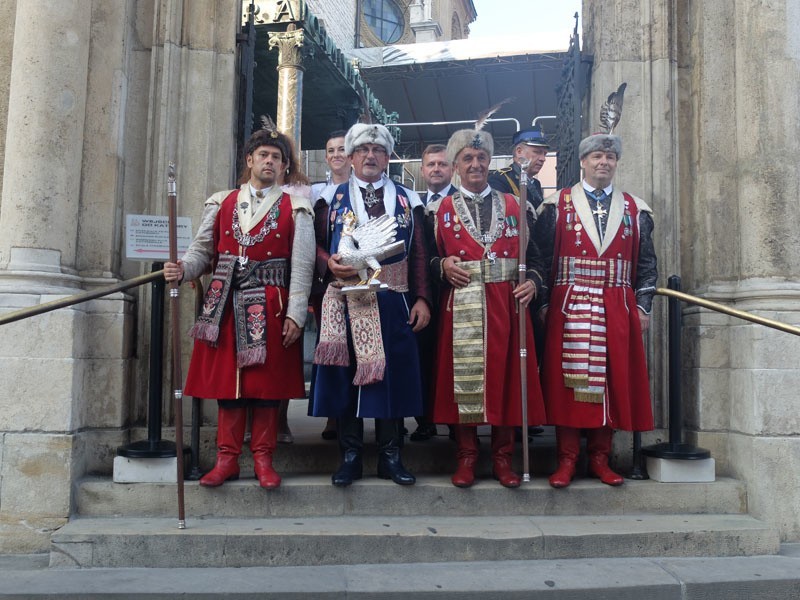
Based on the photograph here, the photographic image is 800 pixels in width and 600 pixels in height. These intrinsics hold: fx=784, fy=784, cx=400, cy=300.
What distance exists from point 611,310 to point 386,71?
1346cm

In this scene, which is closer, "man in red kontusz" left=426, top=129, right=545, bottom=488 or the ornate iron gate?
"man in red kontusz" left=426, top=129, right=545, bottom=488

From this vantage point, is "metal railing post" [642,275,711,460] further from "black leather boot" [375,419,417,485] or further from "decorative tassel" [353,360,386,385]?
"decorative tassel" [353,360,386,385]

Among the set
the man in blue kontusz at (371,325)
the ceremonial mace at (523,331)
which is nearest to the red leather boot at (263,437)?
the man in blue kontusz at (371,325)

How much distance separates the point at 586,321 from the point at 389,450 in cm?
140

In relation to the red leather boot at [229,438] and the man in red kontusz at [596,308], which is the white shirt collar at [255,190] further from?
the man in red kontusz at [596,308]

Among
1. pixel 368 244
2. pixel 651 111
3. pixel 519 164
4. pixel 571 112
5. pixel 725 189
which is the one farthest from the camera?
pixel 571 112

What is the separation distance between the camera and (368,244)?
4496 millimetres

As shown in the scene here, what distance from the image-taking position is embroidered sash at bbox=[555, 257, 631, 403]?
459 cm

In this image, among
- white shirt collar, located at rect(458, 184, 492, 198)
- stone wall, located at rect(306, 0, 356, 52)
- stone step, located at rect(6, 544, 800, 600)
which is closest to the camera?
stone step, located at rect(6, 544, 800, 600)

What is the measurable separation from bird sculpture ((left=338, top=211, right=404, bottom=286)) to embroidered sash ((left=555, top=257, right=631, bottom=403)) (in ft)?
3.56

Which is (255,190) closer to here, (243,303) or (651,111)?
(243,303)

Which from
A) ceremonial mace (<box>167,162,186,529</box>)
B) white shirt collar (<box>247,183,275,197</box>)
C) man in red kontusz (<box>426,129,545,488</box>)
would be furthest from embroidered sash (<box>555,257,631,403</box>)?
ceremonial mace (<box>167,162,186,529</box>)

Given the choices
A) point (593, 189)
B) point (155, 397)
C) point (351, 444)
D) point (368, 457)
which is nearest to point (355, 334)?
point (351, 444)

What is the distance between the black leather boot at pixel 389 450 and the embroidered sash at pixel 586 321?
1.06 meters
